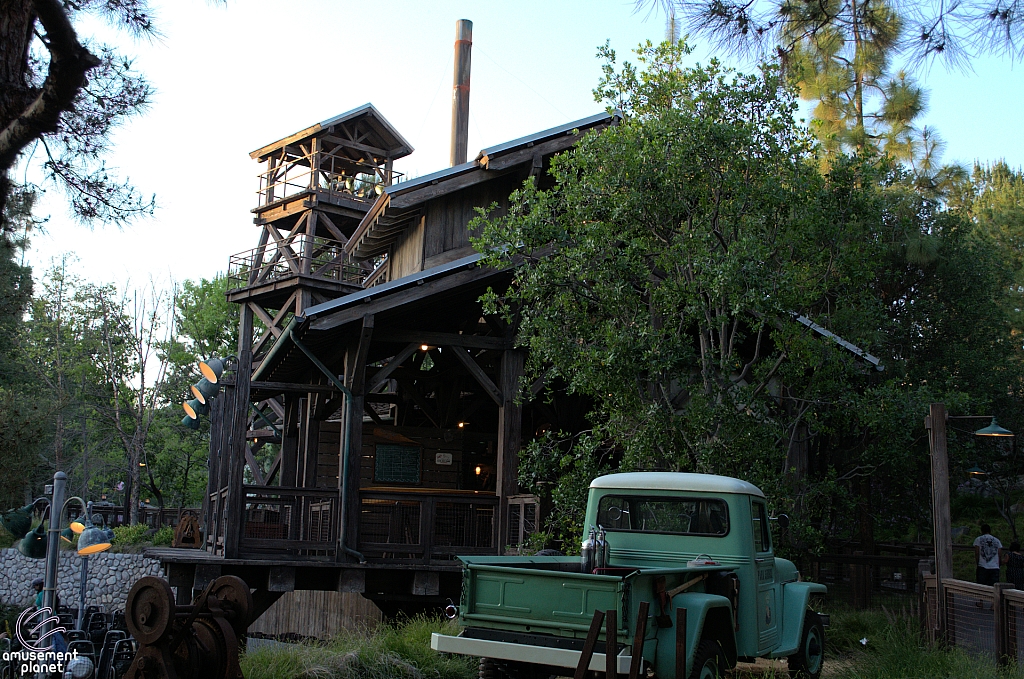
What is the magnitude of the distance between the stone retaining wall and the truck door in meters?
23.8

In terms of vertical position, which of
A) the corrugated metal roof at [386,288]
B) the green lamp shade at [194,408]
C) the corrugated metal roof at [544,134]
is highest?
the corrugated metal roof at [544,134]

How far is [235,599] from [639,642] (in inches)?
142

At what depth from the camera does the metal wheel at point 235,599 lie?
7.85 meters

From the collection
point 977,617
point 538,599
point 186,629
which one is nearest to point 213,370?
point 186,629

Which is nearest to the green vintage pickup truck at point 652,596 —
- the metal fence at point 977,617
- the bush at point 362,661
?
the metal fence at point 977,617

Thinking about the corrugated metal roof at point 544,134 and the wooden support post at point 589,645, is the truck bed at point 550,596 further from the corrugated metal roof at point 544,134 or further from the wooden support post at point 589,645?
the corrugated metal roof at point 544,134

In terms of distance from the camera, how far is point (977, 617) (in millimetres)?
9641

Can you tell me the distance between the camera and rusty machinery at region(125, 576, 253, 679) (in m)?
7.00

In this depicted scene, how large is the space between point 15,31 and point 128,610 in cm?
445

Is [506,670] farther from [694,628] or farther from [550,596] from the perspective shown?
[694,628]

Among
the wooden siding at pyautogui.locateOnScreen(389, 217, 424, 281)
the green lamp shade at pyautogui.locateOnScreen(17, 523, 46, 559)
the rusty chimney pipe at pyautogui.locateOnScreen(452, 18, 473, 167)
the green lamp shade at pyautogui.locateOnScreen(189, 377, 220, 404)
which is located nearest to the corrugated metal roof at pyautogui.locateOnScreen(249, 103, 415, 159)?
the rusty chimney pipe at pyautogui.locateOnScreen(452, 18, 473, 167)

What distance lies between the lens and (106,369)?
38.7 m

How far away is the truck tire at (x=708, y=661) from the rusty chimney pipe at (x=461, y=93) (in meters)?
20.1

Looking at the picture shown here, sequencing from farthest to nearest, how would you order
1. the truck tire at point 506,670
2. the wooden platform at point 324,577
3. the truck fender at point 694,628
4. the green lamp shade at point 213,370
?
the green lamp shade at point 213,370
the wooden platform at point 324,577
the truck tire at point 506,670
the truck fender at point 694,628
